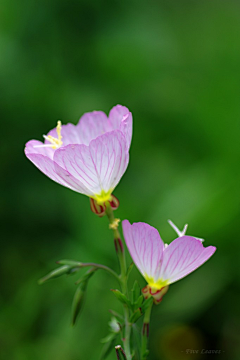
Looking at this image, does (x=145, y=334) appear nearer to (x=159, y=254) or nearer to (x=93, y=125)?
(x=159, y=254)

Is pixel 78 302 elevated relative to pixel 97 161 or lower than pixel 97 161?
lower

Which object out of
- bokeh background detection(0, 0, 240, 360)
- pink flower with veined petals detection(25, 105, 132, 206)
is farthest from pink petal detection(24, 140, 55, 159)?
bokeh background detection(0, 0, 240, 360)

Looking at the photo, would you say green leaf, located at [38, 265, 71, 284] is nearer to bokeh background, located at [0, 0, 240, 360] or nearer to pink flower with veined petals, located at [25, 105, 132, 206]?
pink flower with veined petals, located at [25, 105, 132, 206]

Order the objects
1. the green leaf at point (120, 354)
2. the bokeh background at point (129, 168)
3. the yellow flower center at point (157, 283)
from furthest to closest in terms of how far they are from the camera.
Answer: the bokeh background at point (129, 168)
the yellow flower center at point (157, 283)
the green leaf at point (120, 354)

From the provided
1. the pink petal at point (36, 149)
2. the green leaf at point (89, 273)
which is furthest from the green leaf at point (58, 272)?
the pink petal at point (36, 149)

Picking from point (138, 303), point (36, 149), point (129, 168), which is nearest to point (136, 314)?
point (138, 303)

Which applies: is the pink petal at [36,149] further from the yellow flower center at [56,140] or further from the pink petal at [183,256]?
the pink petal at [183,256]

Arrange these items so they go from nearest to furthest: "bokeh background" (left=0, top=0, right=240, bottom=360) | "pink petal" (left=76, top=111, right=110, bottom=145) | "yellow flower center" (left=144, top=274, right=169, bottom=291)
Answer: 1. "yellow flower center" (left=144, top=274, right=169, bottom=291)
2. "pink petal" (left=76, top=111, right=110, bottom=145)
3. "bokeh background" (left=0, top=0, right=240, bottom=360)
